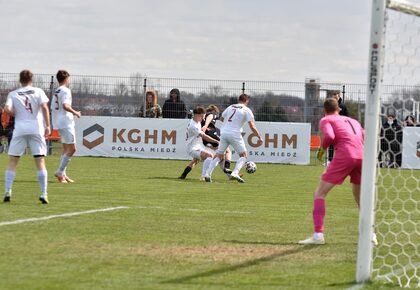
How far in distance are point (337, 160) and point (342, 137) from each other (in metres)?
0.29

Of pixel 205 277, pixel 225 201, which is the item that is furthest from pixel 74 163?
pixel 205 277

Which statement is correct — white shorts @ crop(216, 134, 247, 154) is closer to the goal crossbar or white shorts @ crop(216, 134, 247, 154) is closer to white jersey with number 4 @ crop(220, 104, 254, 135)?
white jersey with number 4 @ crop(220, 104, 254, 135)

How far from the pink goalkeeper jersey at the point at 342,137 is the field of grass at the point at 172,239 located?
103 cm

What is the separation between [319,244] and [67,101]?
9.48 m

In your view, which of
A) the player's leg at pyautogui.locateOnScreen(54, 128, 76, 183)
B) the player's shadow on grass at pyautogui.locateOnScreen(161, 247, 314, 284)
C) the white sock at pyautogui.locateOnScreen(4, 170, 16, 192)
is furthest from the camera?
the player's leg at pyautogui.locateOnScreen(54, 128, 76, 183)

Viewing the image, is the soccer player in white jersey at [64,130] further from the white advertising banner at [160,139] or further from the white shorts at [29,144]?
the white advertising banner at [160,139]

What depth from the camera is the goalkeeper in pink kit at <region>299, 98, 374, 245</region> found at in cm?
1095

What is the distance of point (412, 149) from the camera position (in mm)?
31000

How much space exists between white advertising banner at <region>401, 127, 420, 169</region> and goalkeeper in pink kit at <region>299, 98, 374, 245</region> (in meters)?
19.3

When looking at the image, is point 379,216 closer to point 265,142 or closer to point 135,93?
point 265,142

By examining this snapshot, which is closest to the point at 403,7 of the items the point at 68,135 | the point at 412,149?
the point at 68,135

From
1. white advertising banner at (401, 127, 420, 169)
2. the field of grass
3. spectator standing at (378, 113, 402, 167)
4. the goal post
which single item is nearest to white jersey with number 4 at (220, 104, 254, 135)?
the field of grass

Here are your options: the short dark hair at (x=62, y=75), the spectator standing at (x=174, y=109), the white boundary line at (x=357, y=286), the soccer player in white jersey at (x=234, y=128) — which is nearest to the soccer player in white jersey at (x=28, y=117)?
the short dark hair at (x=62, y=75)

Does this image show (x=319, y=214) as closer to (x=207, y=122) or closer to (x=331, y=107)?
(x=331, y=107)
